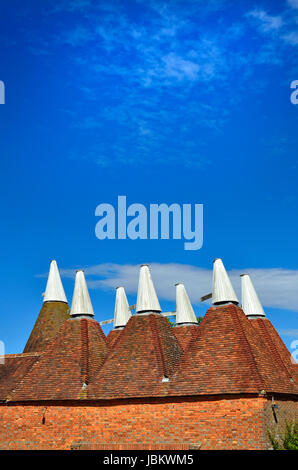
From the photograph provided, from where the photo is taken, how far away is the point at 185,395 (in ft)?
45.2

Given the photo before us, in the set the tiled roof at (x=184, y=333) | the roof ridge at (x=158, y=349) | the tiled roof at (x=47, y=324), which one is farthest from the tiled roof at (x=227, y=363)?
the tiled roof at (x=47, y=324)

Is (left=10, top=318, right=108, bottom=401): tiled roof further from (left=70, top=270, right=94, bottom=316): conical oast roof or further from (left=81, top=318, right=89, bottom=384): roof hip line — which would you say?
(left=70, top=270, right=94, bottom=316): conical oast roof

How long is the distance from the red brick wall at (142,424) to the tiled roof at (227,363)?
37cm

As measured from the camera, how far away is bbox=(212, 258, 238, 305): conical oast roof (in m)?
16.0

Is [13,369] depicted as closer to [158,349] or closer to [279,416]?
[158,349]

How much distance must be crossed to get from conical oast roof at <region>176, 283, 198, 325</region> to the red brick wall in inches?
256

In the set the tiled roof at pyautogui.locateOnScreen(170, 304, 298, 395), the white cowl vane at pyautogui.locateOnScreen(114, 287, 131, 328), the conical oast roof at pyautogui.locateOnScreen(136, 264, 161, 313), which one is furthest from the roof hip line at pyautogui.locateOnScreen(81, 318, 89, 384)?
the white cowl vane at pyautogui.locateOnScreen(114, 287, 131, 328)

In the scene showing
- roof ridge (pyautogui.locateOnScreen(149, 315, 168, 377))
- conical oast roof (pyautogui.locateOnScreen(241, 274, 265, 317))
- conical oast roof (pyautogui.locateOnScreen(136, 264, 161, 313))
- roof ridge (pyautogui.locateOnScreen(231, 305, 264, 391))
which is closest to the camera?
roof ridge (pyautogui.locateOnScreen(231, 305, 264, 391))

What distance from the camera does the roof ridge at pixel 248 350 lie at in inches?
527

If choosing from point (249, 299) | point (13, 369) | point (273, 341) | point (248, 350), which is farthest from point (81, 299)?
point (273, 341)

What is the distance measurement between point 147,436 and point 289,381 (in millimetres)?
4578
